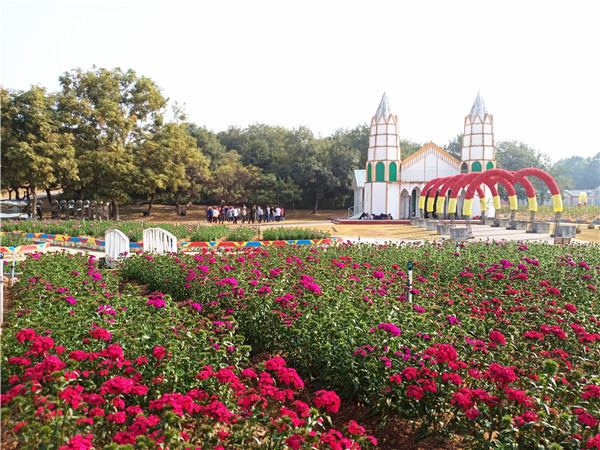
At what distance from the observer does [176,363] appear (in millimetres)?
4254

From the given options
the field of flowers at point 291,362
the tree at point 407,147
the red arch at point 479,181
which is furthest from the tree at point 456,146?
the field of flowers at point 291,362

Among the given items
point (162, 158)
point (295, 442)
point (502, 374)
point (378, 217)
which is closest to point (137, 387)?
point (295, 442)

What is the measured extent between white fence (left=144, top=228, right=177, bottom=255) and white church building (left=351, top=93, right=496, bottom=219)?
26077mm

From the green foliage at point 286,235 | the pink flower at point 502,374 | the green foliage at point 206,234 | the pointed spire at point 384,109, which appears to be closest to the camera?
the pink flower at point 502,374

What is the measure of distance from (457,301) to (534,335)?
2383mm

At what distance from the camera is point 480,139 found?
3703cm

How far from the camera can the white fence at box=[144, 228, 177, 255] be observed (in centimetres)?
→ 1266

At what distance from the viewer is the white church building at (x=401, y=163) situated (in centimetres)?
3688

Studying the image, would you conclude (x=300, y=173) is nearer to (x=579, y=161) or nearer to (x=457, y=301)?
(x=457, y=301)

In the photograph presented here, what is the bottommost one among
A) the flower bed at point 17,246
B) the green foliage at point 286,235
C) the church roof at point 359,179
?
the flower bed at point 17,246

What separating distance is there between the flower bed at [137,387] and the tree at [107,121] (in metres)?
29.3

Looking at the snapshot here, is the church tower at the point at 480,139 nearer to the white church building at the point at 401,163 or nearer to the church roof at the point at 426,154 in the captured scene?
the white church building at the point at 401,163

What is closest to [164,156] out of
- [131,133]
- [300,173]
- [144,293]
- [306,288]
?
[131,133]

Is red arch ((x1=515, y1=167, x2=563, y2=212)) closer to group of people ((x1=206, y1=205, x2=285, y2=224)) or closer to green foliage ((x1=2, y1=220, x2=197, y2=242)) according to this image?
green foliage ((x1=2, y1=220, x2=197, y2=242))
